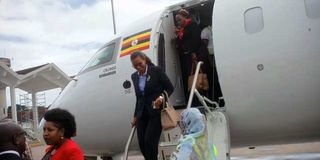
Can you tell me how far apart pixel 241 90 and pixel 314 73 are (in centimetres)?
96

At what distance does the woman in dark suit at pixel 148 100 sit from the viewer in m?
5.48

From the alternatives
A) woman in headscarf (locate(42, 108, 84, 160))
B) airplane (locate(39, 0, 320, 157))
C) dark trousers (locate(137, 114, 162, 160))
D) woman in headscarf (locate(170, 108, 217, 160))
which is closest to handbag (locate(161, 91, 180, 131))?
dark trousers (locate(137, 114, 162, 160))

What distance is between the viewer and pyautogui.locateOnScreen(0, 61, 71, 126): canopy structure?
20.4 meters

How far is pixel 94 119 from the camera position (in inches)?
278

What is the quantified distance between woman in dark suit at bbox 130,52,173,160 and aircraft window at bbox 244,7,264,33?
4.54 feet

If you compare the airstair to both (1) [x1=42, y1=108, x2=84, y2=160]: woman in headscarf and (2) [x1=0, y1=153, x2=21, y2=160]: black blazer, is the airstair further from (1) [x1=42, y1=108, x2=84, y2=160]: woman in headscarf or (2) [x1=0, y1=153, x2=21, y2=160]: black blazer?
(2) [x1=0, y1=153, x2=21, y2=160]: black blazer

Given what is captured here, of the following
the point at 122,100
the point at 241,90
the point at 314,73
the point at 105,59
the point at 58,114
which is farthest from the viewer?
the point at 105,59

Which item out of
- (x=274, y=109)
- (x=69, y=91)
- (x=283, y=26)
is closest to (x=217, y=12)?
(x=283, y=26)

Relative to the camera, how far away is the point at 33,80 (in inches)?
883

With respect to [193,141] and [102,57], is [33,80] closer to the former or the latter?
[102,57]

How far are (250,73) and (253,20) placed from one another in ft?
2.54

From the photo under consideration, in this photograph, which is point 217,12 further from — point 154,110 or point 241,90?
point 154,110

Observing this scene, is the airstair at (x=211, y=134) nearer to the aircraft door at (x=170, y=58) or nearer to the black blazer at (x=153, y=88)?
the black blazer at (x=153, y=88)

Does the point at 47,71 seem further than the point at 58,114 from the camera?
Yes
